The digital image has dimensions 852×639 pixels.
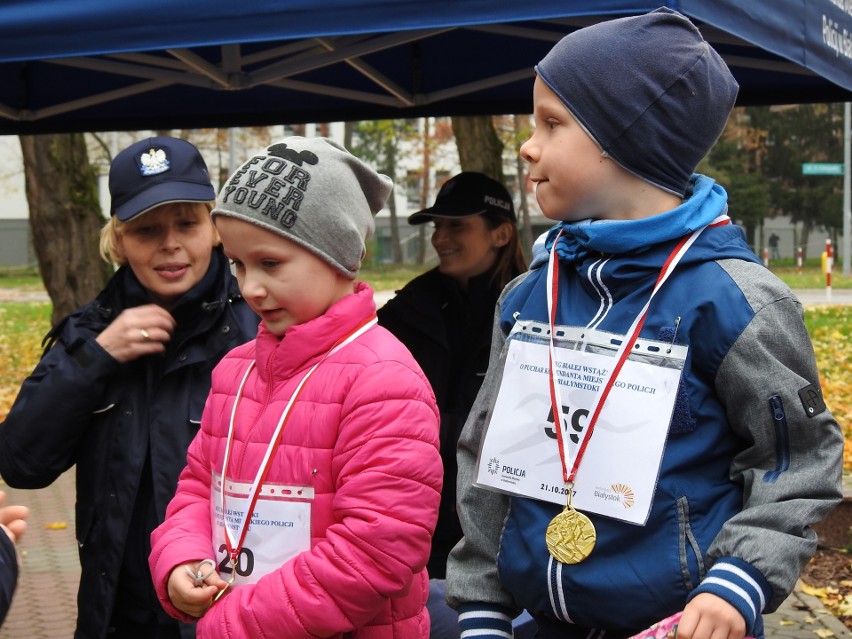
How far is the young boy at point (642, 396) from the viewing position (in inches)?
71.7

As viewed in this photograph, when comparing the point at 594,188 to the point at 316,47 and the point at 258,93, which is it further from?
the point at 258,93

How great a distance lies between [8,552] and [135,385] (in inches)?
38.4

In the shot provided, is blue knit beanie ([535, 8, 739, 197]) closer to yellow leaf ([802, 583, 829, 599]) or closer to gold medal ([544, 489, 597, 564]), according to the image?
gold medal ([544, 489, 597, 564])

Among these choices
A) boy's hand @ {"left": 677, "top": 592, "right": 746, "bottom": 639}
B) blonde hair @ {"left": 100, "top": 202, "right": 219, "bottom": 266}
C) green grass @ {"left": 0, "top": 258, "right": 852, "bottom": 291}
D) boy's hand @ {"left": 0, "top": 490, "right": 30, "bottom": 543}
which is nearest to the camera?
boy's hand @ {"left": 677, "top": 592, "right": 746, "bottom": 639}

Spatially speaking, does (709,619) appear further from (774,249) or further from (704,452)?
(774,249)

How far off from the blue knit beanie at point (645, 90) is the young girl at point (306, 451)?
1.99 ft

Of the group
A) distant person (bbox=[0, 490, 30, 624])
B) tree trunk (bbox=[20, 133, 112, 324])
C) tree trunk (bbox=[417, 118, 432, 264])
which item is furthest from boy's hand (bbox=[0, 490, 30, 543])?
tree trunk (bbox=[417, 118, 432, 264])

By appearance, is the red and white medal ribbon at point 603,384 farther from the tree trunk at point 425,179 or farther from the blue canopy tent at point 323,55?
the tree trunk at point 425,179

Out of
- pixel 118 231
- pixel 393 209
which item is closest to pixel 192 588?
pixel 118 231

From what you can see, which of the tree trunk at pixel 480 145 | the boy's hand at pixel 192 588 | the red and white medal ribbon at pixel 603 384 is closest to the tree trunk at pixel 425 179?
the tree trunk at pixel 480 145

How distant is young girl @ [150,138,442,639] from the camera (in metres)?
2.12

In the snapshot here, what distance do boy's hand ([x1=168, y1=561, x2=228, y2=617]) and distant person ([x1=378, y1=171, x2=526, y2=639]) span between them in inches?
65.2

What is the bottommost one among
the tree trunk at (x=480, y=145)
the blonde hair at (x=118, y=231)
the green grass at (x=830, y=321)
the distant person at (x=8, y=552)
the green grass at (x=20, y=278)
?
the green grass at (x=20, y=278)

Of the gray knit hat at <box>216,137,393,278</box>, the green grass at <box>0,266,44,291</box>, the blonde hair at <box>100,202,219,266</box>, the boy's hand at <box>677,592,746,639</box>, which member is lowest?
the green grass at <box>0,266,44,291</box>
